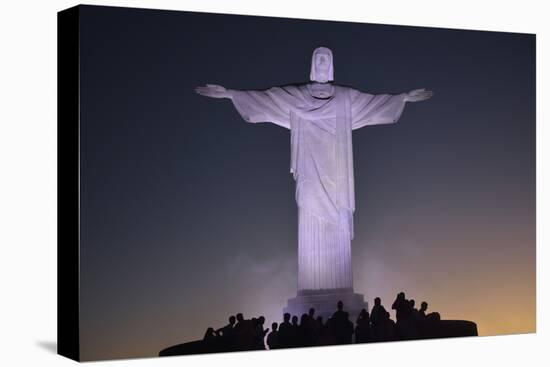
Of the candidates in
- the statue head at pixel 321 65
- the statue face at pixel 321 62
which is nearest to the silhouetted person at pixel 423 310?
the statue head at pixel 321 65

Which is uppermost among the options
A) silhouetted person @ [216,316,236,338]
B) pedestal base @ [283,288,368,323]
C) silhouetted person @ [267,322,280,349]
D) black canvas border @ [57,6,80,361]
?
black canvas border @ [57,6,80,361]

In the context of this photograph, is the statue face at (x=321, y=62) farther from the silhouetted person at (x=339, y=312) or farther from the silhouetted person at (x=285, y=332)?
the silhouetted person at (x=285, y=332)

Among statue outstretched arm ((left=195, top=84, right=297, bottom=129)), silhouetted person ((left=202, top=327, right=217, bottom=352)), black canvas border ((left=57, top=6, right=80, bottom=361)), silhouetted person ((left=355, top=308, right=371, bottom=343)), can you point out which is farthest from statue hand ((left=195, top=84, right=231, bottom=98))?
silhouetted person ((left=355, top=308, right=371, bottom=343))

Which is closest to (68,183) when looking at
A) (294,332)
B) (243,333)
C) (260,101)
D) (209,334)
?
(209,334)

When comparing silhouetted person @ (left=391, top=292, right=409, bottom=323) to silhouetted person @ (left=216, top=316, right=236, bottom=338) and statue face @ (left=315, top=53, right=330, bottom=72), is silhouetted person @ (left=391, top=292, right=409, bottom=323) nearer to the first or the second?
silhouetted person @ (left=216, top=316, right=236, bottom=338)

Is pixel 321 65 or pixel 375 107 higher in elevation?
pixel 321 65

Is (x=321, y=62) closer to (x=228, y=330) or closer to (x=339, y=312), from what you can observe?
(x=339, y=312)
